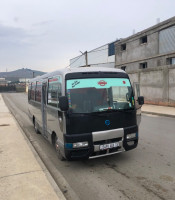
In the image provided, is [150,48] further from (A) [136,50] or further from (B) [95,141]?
(B) [95,141]

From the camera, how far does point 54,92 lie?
17.7 feet

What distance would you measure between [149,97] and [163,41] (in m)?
6.48

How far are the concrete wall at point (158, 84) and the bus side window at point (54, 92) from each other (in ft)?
42.2

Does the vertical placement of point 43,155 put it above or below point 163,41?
below

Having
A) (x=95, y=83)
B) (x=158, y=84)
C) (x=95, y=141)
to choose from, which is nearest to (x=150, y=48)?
(x=158, y=84)

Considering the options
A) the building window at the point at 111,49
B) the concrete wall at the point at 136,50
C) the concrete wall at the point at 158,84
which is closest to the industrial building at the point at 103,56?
the building window at the point at 111,49

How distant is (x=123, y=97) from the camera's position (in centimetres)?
512

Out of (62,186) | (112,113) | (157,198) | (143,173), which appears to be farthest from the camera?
(112,113)

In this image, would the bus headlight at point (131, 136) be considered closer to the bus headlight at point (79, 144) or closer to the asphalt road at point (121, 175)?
the asphalt road at point (121, 175)

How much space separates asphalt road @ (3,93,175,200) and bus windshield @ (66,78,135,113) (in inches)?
55.8

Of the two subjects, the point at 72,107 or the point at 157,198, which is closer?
the point at 157,198

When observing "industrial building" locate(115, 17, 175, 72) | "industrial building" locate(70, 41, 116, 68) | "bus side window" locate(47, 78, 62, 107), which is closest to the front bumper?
"bus side window" locate(47, 78, 62, 107)

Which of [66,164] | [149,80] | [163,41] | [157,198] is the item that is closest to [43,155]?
[66,164]

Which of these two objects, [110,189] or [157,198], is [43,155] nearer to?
[110,189]
